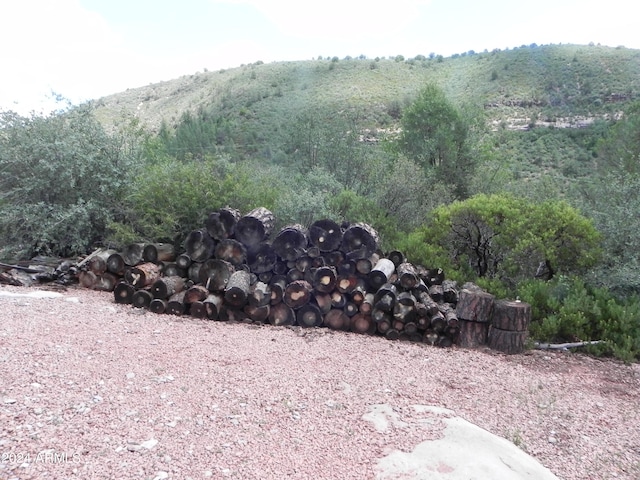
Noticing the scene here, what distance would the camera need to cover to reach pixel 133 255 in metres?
7.53

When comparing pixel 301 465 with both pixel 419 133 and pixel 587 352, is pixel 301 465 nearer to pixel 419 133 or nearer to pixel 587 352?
pixel 587 352

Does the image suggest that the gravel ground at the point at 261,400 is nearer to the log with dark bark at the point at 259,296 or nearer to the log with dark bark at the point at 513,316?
the log with dark bark at the point at 513,316

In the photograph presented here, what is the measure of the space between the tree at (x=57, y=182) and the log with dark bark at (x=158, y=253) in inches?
76.3

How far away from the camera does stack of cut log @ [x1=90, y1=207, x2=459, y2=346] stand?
6.40 meters

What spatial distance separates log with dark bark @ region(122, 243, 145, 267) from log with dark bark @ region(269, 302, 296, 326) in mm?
2555

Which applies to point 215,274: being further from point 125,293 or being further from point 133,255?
point 133,255

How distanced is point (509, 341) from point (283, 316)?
9.84 ft

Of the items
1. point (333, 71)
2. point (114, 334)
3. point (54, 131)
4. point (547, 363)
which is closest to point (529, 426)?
point (547, 363)

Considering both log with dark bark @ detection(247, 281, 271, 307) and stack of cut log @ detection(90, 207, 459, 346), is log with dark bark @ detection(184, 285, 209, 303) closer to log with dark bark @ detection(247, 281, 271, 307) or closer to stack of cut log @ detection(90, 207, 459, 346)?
stack of cut log @ detection(90, 207, 459, 346)

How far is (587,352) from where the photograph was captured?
19.4 ft

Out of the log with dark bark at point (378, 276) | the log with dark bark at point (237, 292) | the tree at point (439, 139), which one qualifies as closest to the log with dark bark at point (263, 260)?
the log with dark bark at point (237, 292)

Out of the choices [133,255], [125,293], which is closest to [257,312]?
[125,293]

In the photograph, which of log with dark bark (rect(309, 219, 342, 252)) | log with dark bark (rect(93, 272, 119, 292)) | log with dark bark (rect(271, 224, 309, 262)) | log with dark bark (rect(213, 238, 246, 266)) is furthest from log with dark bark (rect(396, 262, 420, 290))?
log with dark bark (rect(93, 272, 119, 292))

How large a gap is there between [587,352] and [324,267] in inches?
141
